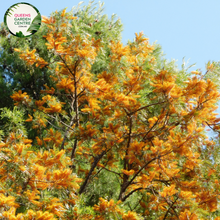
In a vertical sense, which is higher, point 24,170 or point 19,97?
point 19,97

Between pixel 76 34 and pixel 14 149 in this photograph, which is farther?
pixel 76 34

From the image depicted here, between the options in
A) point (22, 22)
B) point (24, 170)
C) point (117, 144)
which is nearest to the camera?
point (24, 170)

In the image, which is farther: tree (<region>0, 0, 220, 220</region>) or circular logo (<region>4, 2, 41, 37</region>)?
circular logo (<region>4, 2, 41, 37</region>)

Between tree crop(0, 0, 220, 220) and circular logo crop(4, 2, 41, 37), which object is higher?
circular logo crop(4, 2, 41, 37)

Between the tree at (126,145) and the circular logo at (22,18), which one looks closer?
the tree at (126,145)

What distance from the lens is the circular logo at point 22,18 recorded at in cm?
397

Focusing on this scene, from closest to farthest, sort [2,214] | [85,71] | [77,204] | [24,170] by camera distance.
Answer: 1. [2,214]
2. [24,170]
3. [77,204]
4. [85,71]

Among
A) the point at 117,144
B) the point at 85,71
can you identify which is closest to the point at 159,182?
the point at 117,144

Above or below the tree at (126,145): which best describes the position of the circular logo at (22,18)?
above

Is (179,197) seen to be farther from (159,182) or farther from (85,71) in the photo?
(85,71)

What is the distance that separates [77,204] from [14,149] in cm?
82

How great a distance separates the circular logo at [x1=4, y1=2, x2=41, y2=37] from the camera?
3.97 metres

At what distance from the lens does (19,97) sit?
349 cm

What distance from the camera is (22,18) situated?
13.4 feet
